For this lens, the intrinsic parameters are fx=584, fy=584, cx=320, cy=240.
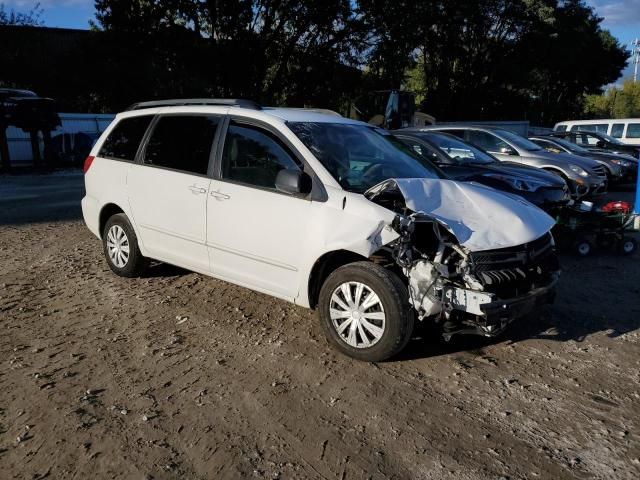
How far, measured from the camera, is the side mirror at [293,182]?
14.5ft

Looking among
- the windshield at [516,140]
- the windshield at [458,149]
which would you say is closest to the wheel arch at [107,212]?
the windshield at [458,149]

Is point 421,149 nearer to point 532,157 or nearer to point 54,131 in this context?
point 532,157

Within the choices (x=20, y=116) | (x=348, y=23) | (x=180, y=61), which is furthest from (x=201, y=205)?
(x=348, y=23)

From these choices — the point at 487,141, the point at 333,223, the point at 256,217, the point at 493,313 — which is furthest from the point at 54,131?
the point at 493,313

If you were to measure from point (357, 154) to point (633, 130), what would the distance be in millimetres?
19294

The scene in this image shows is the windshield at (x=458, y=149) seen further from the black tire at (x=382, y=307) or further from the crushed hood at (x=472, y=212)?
the black tire at (x=382, y=307)

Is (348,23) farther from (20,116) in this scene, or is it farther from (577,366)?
(577,366)

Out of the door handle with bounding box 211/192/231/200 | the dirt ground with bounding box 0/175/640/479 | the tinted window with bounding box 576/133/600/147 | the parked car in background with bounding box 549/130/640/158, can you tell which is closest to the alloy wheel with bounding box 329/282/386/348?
the dirt ground with bounding box 0/175/640/479

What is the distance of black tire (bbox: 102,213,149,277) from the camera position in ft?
19.6

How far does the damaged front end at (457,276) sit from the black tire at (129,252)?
282 cm

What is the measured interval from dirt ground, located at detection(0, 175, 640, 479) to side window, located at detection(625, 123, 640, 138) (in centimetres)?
1749

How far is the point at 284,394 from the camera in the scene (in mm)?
3834

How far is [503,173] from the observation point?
8.45 meters

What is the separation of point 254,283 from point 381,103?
21.1 m
